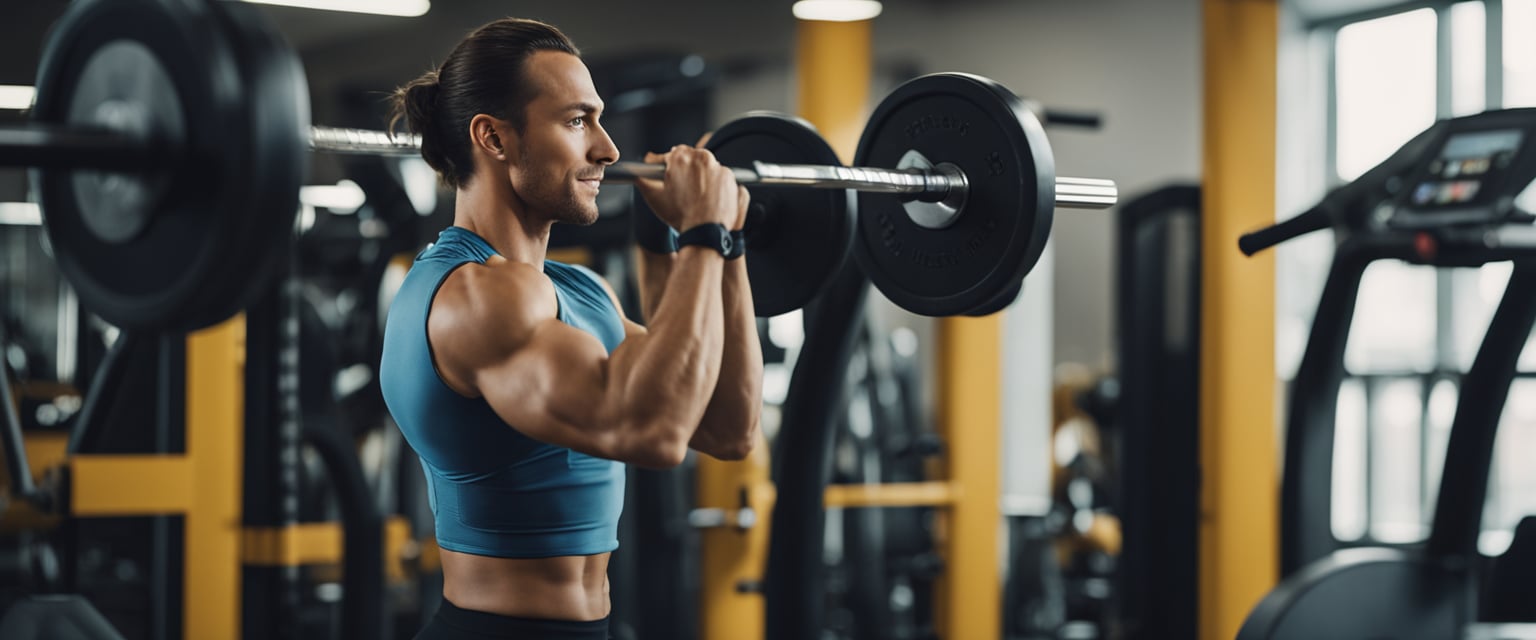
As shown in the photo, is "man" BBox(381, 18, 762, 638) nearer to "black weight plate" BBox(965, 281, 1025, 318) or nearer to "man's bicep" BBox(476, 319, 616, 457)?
"man's bicep" BBox(476, 319, 616, 457)

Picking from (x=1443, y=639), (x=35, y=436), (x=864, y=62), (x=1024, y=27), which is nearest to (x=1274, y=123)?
(x=864, y=62)

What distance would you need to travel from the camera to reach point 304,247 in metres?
4.66

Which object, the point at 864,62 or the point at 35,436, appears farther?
the point at 35,436

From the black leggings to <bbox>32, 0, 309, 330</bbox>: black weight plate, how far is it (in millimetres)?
415

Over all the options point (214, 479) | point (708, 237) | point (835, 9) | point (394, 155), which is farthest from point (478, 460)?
point (835, 9)

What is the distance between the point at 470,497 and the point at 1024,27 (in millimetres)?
6518

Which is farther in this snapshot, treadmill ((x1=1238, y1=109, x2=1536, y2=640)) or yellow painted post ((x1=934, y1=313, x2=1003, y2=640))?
yellow painted post ((x1=934, y1=313, x2=1003, y2=640))

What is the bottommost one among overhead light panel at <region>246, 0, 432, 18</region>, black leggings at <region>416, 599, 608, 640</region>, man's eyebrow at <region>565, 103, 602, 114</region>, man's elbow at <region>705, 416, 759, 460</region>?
black leggings at <region>416, 599, 608, 640</region>

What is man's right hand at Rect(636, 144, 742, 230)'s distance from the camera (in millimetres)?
1572

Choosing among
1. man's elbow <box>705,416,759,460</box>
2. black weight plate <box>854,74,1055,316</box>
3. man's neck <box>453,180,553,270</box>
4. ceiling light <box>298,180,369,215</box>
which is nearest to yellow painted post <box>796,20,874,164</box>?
ceiling light <box>298,180,369,215</box>

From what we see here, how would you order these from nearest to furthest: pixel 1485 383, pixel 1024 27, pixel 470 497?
pixel 470 497 < pixel 1485 383 < pixel 1024 27

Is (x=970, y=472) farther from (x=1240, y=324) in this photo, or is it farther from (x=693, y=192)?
(x=693, y=192)

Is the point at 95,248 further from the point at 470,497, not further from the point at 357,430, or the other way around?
the point at 357,430

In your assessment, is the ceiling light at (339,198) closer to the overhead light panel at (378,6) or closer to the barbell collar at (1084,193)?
the overhead light panel at (378,6)
